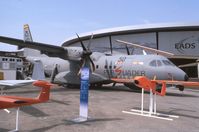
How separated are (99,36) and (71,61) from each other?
171 ft

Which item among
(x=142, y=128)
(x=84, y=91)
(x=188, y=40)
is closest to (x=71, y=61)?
(x=84, y=91)

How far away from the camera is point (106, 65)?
2330 cm

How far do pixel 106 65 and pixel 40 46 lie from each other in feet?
20.3

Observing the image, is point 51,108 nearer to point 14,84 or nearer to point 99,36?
point 14,84

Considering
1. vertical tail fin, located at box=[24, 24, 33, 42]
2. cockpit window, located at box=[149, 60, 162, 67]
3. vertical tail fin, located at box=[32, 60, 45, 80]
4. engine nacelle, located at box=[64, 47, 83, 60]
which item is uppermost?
vertical tail fin, located at box=[24, 24, 33, 42]

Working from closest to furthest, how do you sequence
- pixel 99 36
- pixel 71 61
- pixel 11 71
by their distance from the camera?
pixel 71 61 → pixel 11 71 → pixel 99 36

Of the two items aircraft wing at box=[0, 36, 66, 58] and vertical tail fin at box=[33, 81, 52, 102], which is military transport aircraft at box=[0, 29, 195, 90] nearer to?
aircraft wing at box=[0, 36, 66, 58]

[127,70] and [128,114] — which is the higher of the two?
[127,70]

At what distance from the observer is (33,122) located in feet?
29.7

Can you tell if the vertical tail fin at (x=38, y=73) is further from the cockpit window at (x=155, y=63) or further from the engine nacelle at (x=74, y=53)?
the cockpit window at (x=155, y=63)

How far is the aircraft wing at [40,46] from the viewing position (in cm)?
A: 2114

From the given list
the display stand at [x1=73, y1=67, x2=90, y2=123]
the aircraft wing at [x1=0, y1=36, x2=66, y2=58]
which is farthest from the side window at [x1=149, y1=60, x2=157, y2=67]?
the display stand at [x1=73, y1=67, x2=90, y2=123]

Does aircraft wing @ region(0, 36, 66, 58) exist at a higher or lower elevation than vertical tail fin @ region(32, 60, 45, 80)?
higher

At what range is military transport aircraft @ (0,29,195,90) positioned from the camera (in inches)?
789
